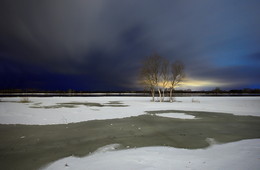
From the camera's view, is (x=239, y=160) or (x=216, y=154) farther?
(x=216, y=154)

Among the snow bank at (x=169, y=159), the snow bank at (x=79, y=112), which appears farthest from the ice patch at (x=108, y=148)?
the snow bank at (x=79, y=112)

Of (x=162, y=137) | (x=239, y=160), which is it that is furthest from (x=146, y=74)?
(x=239, y=160)

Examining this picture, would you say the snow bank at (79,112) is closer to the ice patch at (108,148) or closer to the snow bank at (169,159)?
the ice patch at (108,148)

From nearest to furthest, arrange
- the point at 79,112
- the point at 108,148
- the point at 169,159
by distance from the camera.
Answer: the point at 169,159
the point at 108,148
the point at 79,112

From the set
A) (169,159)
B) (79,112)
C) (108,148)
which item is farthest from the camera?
(79,112)

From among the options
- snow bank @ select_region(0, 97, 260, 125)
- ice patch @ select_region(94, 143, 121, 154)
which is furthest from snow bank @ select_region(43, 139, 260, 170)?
snow bank @ select_region(0, 97, 260, 125)

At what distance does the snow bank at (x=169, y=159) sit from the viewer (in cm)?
386

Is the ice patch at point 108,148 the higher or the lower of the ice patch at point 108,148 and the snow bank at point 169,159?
the lower

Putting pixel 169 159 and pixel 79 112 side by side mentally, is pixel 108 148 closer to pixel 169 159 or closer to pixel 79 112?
pixel 169 159

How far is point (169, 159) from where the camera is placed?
4336 millimetres

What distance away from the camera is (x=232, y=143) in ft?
19.3

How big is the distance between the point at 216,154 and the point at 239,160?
0.63m

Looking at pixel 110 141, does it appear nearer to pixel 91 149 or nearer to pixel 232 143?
pixel 91 149

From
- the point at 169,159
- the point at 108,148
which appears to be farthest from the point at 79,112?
the point at 169,159
